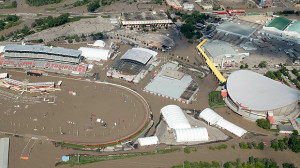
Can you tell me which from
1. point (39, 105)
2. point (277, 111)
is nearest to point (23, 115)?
point (39, 105)

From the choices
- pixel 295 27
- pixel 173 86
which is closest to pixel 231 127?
pixel 173 86

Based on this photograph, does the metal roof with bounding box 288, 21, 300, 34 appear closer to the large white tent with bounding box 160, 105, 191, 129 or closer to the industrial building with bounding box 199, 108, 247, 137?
the industrial building with bounding box 199, 108, 247, 137

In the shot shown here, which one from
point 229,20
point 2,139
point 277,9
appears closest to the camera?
point 2,139

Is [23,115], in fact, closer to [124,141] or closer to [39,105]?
[39,105]

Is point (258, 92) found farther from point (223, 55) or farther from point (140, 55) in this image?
point (140, 55)

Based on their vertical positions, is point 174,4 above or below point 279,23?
above
